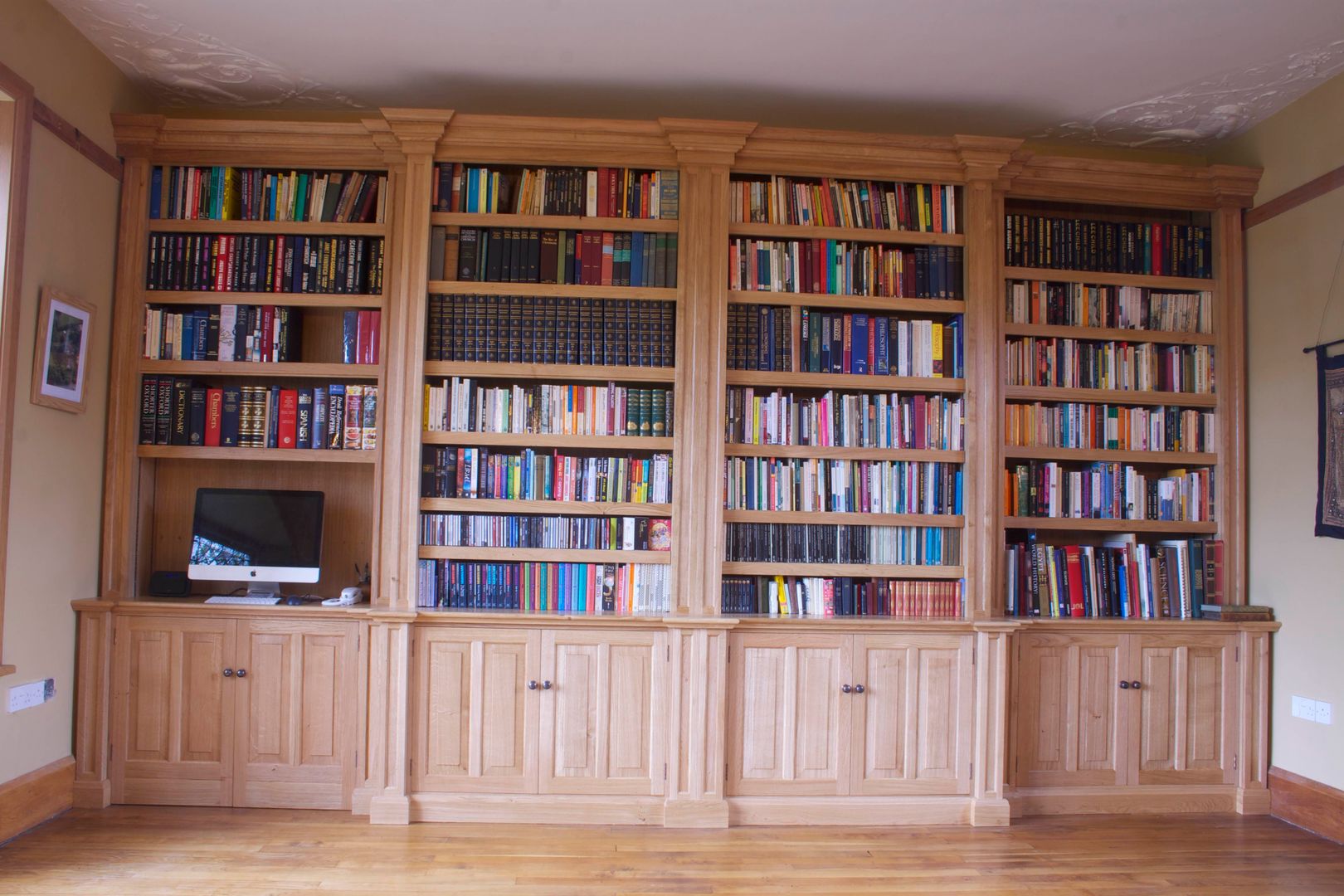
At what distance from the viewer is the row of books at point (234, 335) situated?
3.92 m

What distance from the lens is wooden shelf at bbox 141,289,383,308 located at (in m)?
3.90

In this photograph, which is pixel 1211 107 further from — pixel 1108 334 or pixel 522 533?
pixel 522 533

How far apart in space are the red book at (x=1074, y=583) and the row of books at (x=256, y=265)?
3097mm

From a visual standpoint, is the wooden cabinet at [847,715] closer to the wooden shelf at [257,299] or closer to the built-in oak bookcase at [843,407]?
the built-in oak bookcase at [843,407]

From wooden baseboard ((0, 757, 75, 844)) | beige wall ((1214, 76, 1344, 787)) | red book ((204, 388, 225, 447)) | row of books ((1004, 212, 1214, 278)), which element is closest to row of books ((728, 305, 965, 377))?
row of books ((1004, 212, 1214, 278))

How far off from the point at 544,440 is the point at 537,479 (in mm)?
163

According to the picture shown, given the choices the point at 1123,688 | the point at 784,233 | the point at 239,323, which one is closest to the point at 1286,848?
the point at 1123,688

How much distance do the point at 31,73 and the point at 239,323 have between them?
43.0 inches

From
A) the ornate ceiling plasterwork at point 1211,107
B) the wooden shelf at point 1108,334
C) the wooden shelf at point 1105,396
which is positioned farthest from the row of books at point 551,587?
the ornate ceiling plasterwork at point 1211,107

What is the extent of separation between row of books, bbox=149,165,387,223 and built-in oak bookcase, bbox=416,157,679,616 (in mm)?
341

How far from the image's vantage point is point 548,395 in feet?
12.7

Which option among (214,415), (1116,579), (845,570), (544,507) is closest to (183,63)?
(214,415)

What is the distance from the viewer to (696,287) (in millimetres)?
3846

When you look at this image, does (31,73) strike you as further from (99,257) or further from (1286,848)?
(1286,848)
